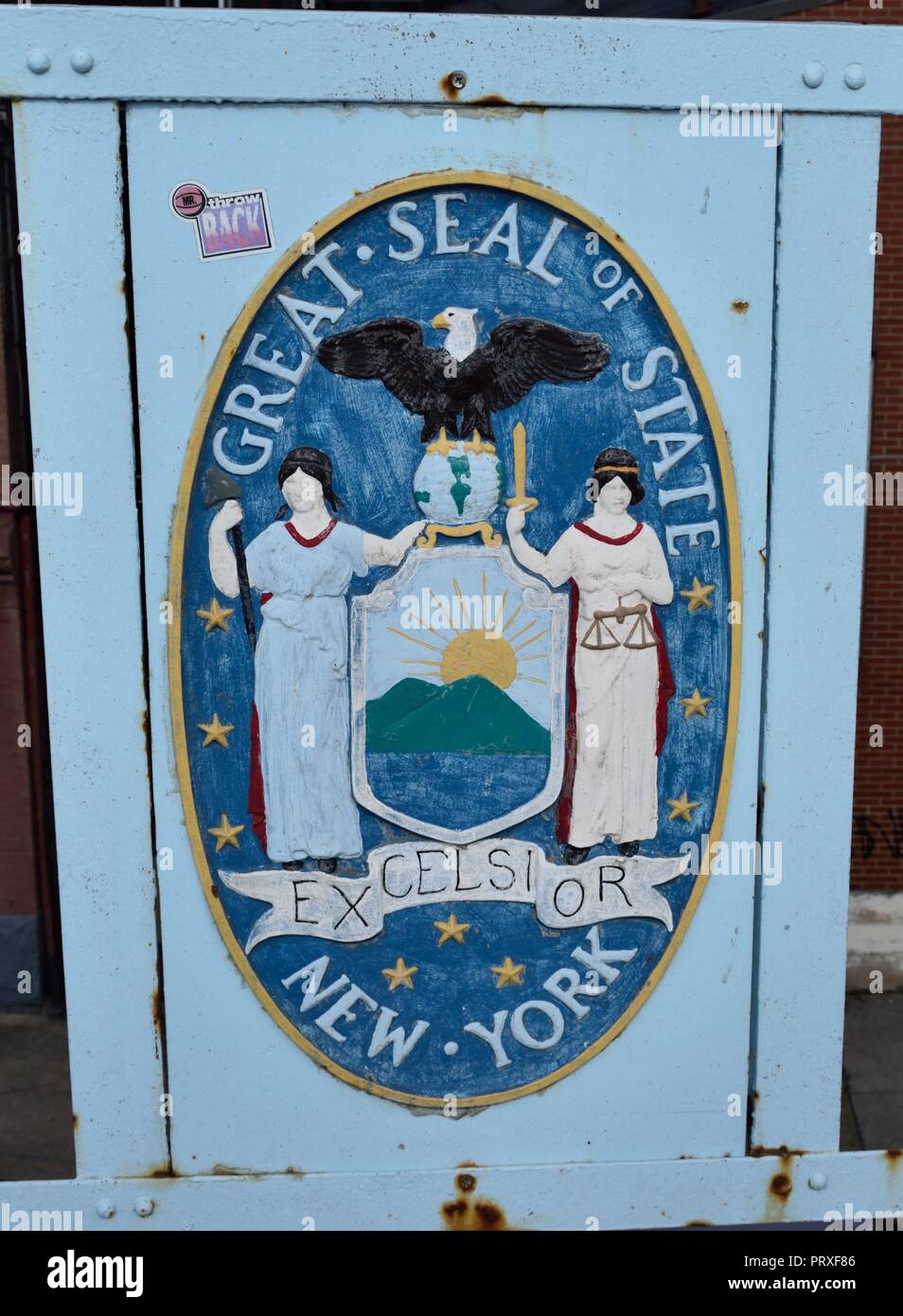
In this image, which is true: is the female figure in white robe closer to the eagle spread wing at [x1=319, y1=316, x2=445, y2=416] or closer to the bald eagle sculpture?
the bald eagle sculpture

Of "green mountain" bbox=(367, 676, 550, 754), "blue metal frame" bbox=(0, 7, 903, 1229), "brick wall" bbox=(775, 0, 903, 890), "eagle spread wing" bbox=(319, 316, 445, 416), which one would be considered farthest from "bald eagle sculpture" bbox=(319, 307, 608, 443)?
"brick wall" bbox=(775, 0, 903, 890)

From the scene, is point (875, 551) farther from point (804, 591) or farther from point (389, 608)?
point (389, 608)

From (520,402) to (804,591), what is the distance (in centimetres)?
83

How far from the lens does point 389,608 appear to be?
103 inches

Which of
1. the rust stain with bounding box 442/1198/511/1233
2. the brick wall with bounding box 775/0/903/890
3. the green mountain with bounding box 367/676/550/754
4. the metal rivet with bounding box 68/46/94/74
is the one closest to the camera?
the metal rivet with bounding box 68/46/94/74

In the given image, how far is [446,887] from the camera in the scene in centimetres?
271

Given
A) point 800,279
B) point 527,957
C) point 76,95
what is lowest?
point 527,957

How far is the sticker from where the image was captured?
2.46 m

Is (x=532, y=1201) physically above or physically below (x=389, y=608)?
below

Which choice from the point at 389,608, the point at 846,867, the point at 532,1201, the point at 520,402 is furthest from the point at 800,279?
the point at 532,1201

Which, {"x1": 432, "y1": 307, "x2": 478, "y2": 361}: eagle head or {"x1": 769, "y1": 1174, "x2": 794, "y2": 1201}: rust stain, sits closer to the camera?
{"x1": 432, "y1": 307, "x2": 478, "y2": 361}: eagle head

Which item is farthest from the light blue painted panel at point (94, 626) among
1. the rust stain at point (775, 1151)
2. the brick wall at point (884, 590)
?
the brick wall at point (884, 590)

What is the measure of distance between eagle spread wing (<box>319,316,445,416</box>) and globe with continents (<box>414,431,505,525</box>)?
13cm

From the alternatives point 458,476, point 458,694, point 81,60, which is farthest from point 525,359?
point 81,60
